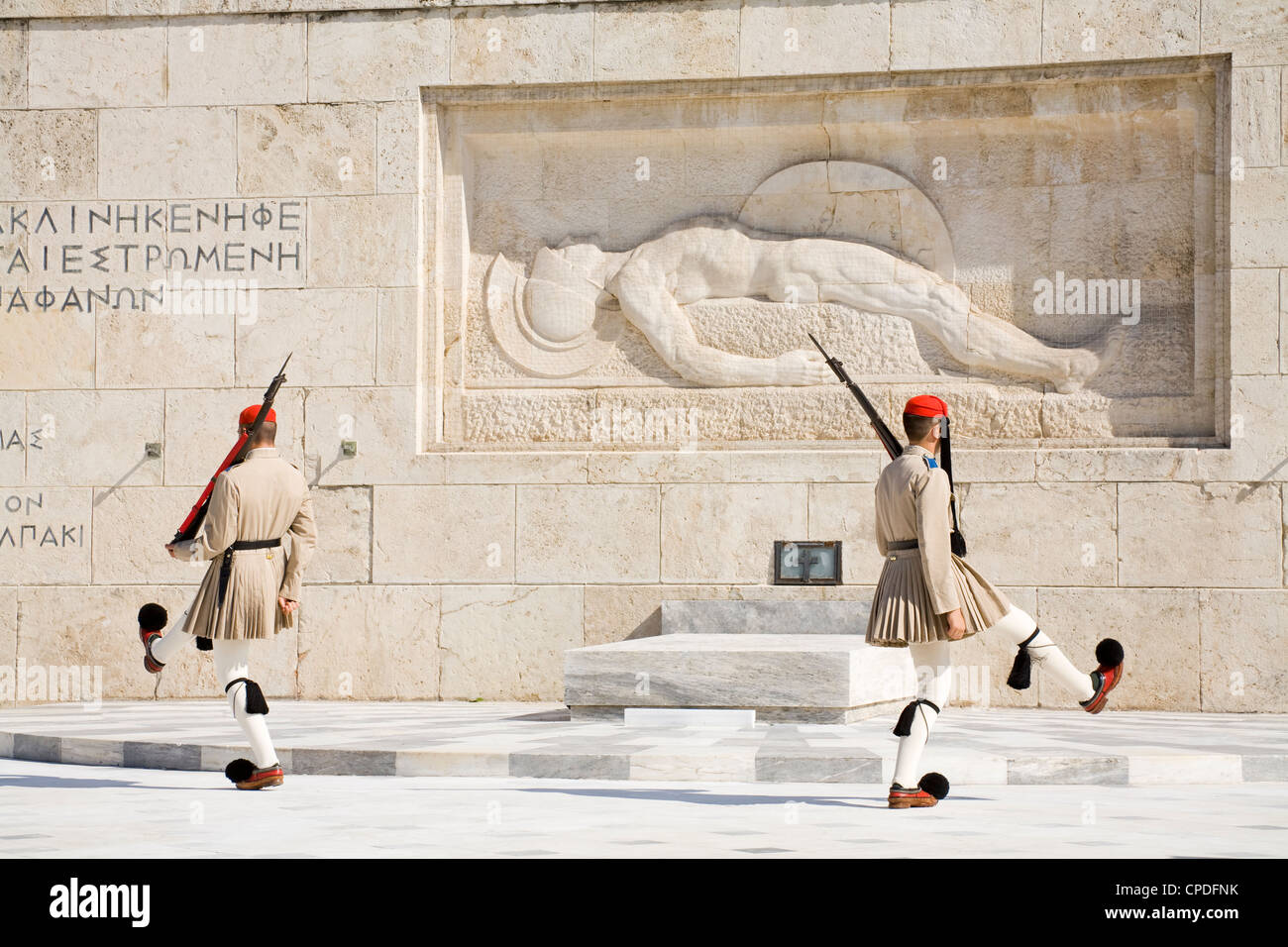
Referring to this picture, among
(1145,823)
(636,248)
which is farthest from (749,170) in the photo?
(1145,823)

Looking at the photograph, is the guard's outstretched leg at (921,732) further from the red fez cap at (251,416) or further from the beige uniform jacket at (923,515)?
the red fez cap at (251,416)

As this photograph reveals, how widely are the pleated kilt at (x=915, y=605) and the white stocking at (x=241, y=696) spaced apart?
99.5 inches

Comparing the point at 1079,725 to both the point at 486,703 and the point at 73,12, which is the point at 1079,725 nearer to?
the point at 486,703

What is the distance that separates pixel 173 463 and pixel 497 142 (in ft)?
10.7

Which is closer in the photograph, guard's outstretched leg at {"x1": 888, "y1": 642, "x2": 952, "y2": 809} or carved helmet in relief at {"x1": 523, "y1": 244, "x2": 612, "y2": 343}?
guard's outstretched leg at {"x1": 888, "y1": 642, "x2": 952, "y2": 809}

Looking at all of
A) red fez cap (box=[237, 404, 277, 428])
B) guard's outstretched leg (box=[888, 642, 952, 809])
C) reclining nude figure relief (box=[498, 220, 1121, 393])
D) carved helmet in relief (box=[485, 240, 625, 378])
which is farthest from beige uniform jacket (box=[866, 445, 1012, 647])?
carved helmet in relief (box=[485, 240, 625, 378])

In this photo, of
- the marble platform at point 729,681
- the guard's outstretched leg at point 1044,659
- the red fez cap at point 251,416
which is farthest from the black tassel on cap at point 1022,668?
the red fez cap at point 251,416

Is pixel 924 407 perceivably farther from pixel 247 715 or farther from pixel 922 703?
pixel 247 715

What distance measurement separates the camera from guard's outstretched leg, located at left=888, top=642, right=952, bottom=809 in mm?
6371

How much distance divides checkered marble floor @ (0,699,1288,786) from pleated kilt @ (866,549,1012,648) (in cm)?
103

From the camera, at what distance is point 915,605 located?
652 cm

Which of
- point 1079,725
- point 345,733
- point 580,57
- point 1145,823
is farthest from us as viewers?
point 580,57

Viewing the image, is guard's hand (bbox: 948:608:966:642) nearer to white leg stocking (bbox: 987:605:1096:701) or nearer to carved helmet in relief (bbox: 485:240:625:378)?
white leg stocking (bbox: 987:605:1096:701)

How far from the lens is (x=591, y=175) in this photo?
40.4ft
